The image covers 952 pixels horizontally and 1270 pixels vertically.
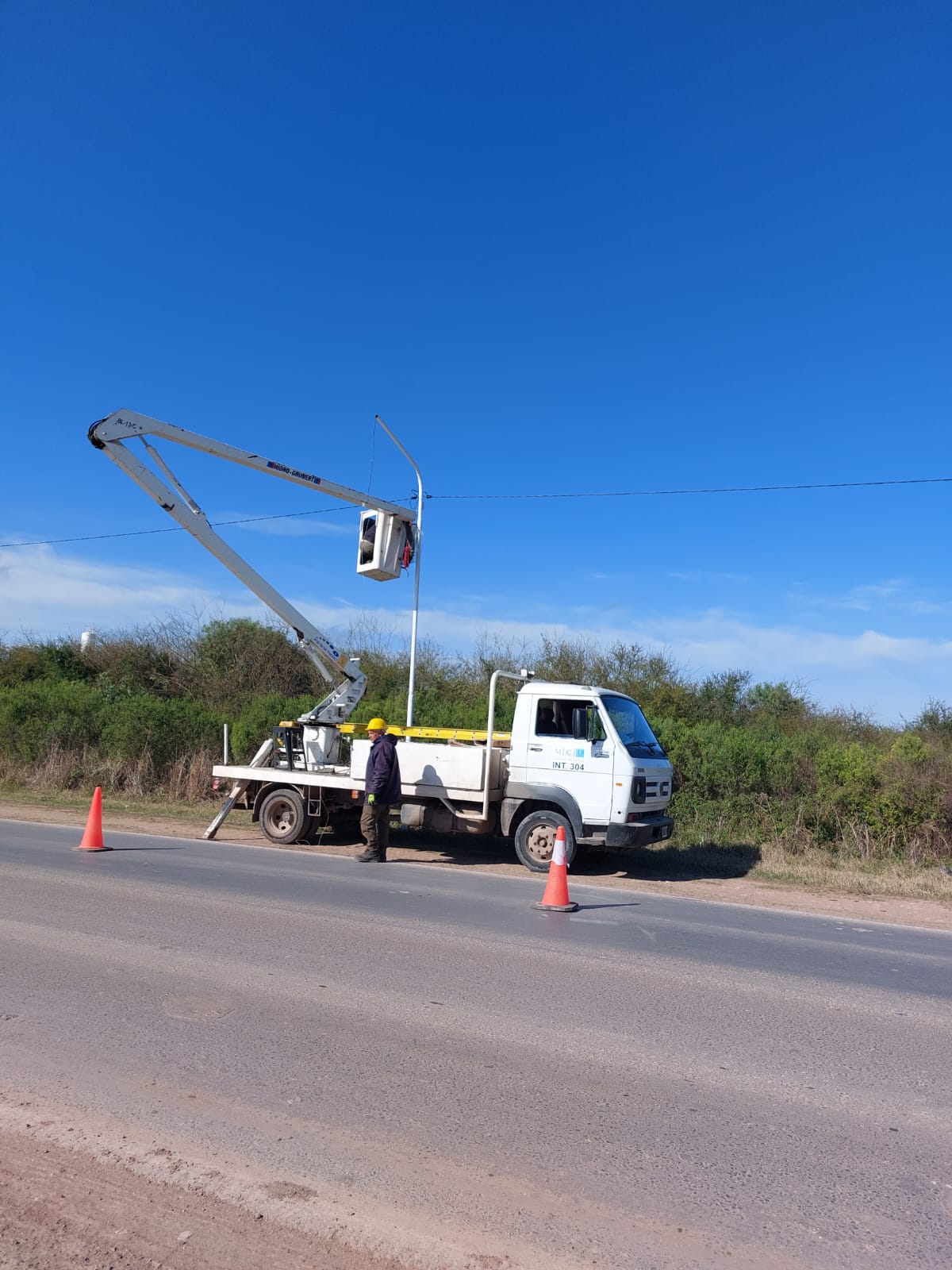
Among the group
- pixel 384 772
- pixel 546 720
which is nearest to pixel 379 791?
pixel 384 772

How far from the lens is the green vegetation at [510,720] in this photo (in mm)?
16141

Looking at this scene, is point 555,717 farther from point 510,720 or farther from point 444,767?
point 510,720

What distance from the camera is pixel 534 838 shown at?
40.8 ft

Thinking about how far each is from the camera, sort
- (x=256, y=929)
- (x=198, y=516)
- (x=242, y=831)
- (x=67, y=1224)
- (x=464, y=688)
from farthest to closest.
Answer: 1. (x=464, y=688)
2. (x=242, y=831)
3. (x=198, y=516)
4. (x=256, y=929)
5. (x=67, y=1224)

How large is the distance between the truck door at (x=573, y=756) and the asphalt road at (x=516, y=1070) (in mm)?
3060

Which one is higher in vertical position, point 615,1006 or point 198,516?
point 198,516

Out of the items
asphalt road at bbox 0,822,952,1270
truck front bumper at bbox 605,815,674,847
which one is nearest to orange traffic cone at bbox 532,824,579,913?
asphalt road at bbox 0,822,952,1270

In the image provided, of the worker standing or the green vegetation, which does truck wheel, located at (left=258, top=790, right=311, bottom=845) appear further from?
the green vegetation

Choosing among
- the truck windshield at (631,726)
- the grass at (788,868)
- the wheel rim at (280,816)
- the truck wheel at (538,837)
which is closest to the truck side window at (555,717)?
the truck windshield at (631,726)

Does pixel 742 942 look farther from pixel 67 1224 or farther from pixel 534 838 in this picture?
pixel 67 1224

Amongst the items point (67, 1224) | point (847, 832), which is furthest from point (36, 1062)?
point (847, 832)

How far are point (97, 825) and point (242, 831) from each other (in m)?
3.74

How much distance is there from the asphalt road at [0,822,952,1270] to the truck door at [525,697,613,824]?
3060mm

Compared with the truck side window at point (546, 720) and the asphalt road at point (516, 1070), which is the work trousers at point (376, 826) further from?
the asphalt road at point (516, 1070)
